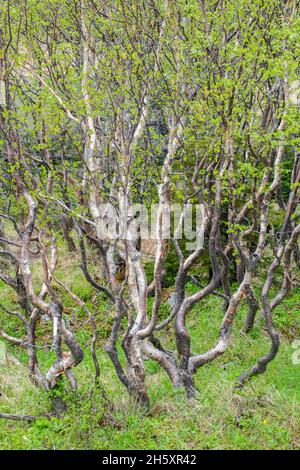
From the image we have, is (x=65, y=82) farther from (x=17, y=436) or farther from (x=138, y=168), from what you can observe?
(x=17, y=436)

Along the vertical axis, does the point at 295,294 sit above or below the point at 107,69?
below

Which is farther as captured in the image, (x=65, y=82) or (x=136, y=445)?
(x=65, y=82)

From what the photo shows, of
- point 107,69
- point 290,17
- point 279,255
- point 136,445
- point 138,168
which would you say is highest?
point 290,17

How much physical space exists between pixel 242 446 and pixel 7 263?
864 cm

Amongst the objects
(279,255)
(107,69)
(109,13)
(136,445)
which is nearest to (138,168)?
(107,69)

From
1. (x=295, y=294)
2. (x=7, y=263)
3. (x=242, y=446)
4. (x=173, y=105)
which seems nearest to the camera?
(x=242, y=446)

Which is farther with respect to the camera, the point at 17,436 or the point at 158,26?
the point at 158,26

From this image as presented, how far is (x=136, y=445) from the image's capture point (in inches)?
232

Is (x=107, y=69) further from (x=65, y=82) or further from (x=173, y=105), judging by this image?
(x=173, y=105)

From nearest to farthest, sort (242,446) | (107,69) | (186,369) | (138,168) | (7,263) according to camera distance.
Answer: (242,446)
(186,369)
(107,69)
(138,168)
(7,263)

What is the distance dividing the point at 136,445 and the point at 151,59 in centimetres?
596

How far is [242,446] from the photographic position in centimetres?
579

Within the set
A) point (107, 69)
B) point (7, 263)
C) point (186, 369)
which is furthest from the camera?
point (7, 263)

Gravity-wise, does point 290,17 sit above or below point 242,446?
above
